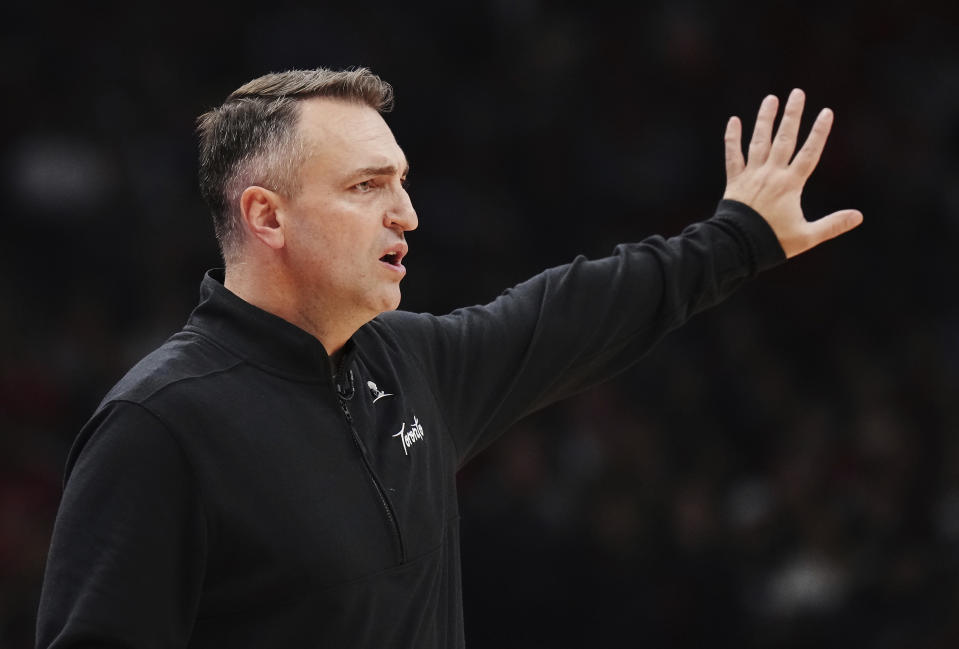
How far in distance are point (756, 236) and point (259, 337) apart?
0.94 meters

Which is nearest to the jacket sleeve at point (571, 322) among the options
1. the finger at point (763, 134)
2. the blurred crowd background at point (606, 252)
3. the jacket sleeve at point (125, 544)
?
the finger at point (763, 134)

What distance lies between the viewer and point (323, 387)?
175 centimetres

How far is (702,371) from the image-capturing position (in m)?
4.96

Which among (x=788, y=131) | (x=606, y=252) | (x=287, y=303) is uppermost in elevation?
(x=606, y=252)

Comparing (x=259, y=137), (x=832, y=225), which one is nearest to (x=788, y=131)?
(x=832, y=225)

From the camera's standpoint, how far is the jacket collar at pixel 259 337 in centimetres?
171

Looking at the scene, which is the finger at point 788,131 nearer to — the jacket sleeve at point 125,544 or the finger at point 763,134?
the finger at point 763,134

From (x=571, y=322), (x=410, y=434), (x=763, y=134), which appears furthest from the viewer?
(x=763, y=134)

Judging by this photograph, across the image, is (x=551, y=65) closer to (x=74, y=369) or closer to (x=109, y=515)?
(x=74, y=369)

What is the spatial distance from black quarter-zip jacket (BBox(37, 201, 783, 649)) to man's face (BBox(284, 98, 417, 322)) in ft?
0.29

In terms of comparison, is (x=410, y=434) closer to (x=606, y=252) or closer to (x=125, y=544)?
(x=125, y=544)

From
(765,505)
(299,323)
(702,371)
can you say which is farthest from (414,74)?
(299,323)

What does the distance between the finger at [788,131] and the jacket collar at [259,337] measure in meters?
0.96

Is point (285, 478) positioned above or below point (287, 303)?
below
